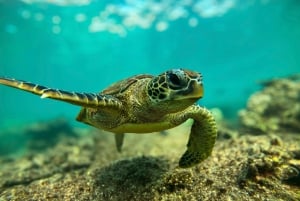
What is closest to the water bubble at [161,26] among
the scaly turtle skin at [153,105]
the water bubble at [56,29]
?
the water bubble at [56,29]

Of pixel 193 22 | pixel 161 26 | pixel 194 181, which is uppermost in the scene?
pixel 161 26

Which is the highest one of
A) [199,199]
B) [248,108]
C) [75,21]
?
[75,21]

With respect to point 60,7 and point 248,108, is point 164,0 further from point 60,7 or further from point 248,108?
point 248,108

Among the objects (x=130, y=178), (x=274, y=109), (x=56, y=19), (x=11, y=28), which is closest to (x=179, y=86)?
(x=130, y=178)

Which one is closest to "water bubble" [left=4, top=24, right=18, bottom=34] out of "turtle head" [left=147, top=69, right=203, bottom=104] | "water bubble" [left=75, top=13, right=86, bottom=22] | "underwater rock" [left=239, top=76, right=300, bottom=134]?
"water bubble" [left=75, top=13, right=86, bottom=22]

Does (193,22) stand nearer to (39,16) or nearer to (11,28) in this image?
(39,16)

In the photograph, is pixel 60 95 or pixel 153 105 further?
pixel 153 105

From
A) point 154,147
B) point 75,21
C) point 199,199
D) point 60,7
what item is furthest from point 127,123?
point 75,21
